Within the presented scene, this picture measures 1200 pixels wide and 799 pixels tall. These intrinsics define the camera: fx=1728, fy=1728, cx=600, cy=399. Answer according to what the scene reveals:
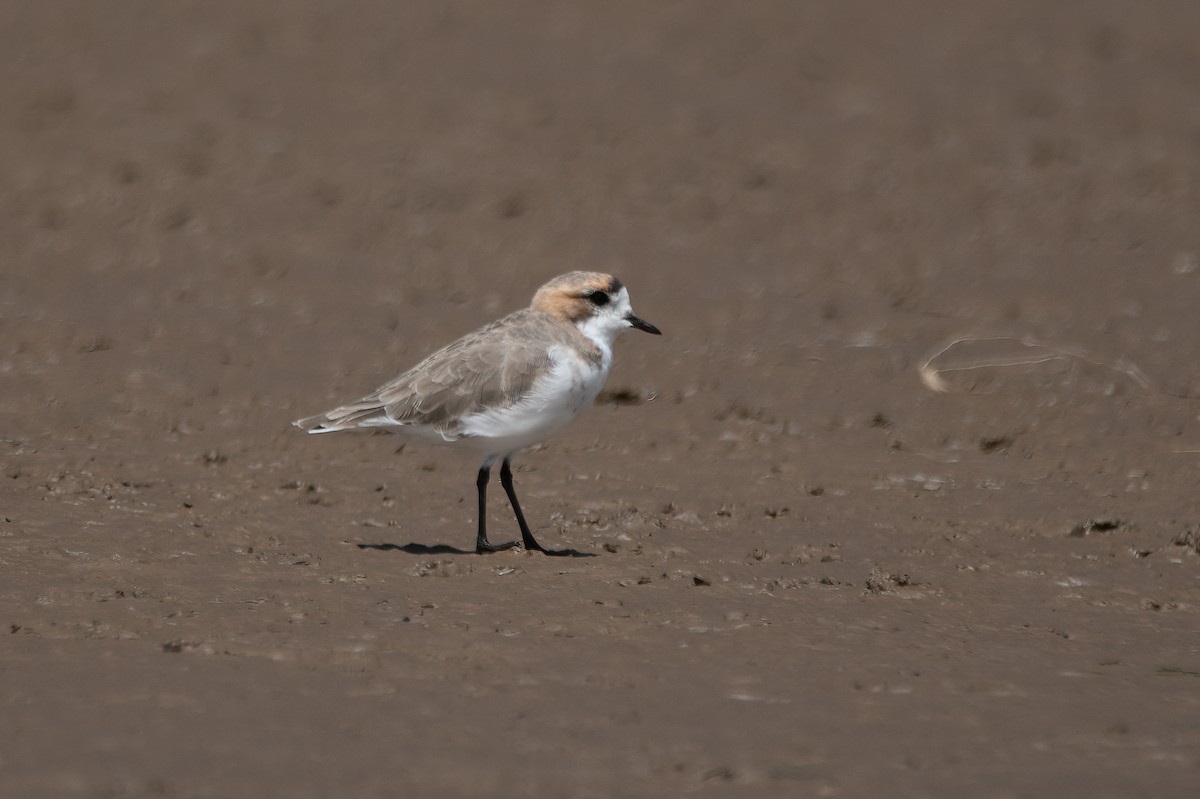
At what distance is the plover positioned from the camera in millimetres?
8312

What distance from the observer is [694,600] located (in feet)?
24.3

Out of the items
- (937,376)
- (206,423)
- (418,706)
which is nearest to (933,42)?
(937,376)

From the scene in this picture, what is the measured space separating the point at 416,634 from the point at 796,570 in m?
2.14

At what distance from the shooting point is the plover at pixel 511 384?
27.3ft

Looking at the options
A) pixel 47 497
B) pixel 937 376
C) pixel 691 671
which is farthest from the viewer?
pixel 937 376

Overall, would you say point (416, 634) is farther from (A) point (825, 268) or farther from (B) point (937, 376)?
(A) point (825, 268)

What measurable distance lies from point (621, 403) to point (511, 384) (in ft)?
10.3

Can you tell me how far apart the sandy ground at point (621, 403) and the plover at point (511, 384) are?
0.56m

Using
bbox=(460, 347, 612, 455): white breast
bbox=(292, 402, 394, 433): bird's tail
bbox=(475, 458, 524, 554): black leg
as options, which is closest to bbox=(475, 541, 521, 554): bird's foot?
bbox=(475, 458, 524, 554): black leg

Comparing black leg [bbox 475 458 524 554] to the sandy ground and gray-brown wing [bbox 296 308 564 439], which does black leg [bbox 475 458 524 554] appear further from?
gray-brown wing [bbox 296 308 564 439]

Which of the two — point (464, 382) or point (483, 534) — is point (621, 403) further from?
point (483, 534)

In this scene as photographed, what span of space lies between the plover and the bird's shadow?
0.21ft

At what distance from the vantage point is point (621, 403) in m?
A: 11.4

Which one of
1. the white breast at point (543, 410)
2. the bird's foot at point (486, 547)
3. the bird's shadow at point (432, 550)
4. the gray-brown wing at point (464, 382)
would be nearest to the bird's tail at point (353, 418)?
the gray-brown wing at point (464, 382)
